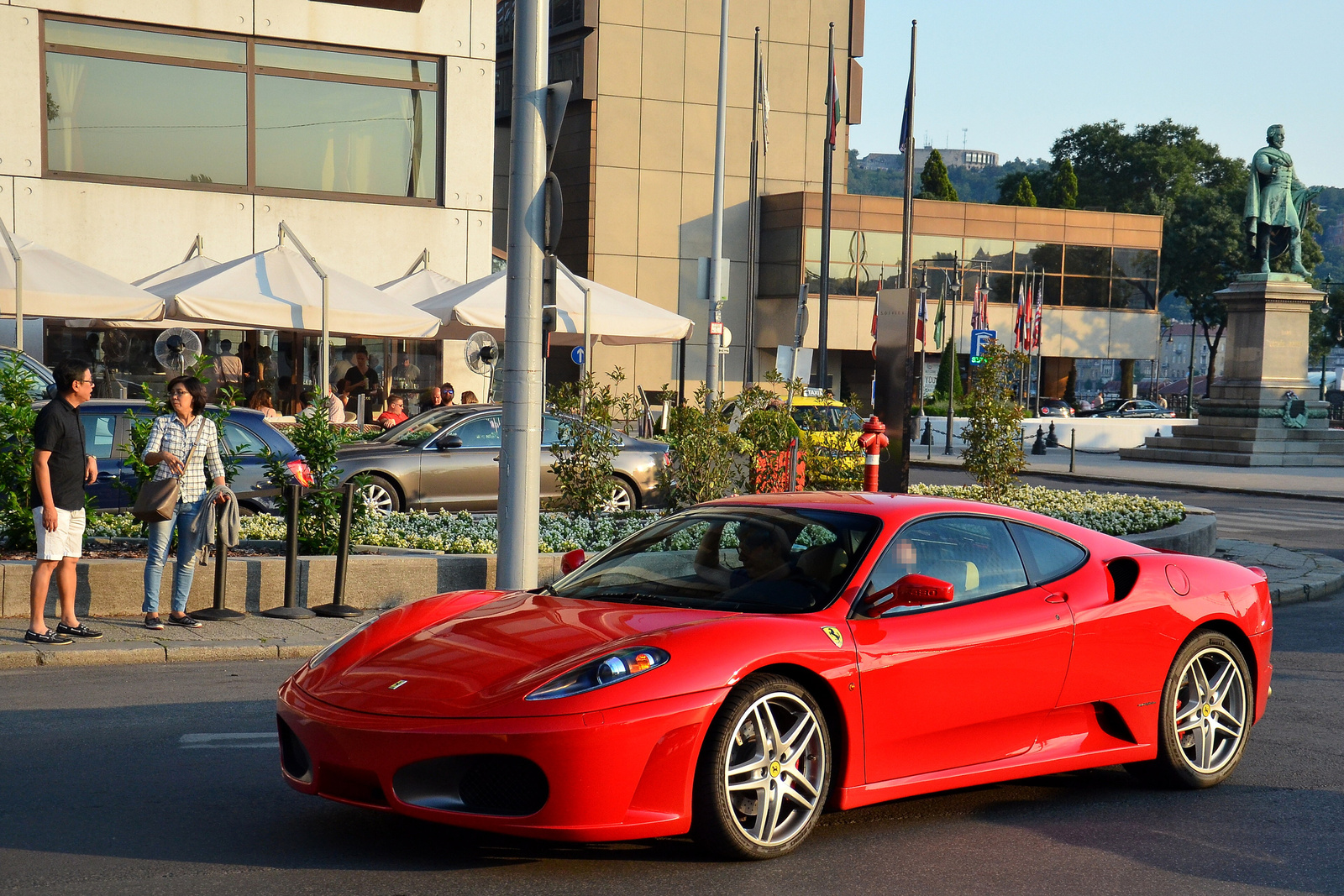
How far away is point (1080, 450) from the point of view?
41.8 m

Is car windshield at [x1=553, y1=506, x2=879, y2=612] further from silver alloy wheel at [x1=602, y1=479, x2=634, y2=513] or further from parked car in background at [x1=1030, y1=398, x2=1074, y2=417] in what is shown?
parked car in background at [x1=1030, y1=398, x2=1074, y2=417]

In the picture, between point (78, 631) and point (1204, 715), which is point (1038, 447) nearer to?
point (78, 631)

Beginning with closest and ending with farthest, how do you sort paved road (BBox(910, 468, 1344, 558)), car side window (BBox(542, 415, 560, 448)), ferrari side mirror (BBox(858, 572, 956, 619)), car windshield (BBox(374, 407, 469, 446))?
ferrari side mirror (BBox(858, 572, 956, 619)) < car windshield (BBox(374, 407, 469, 446)) < car side window (BBox(542, 415, 560, 448)) < paved road (BBox(910, 468, 1344, 558))

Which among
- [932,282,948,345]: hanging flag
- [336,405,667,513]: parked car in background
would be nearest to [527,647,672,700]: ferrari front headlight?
[336,405,667,513]: parked car in background

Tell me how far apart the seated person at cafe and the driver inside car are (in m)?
14.3

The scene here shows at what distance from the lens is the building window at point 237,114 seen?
2250cm

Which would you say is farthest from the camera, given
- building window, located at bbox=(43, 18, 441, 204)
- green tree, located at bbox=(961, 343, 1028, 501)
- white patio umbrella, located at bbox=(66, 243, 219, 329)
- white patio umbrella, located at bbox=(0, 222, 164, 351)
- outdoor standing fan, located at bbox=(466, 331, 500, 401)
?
building window, located at bbox=(43, 18, 441, 204)

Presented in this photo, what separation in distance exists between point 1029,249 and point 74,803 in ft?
207

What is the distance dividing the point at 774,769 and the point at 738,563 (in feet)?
3.30

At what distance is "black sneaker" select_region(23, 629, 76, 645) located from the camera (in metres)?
9.00

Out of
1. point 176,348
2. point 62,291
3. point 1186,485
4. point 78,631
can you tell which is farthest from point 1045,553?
point 1186,485

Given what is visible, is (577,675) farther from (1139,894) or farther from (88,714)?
(88,714)

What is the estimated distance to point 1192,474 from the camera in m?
30.7

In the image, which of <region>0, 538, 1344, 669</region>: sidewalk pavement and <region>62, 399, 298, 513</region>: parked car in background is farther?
<region>62, 399, 298, 513</region>: parked car in background
